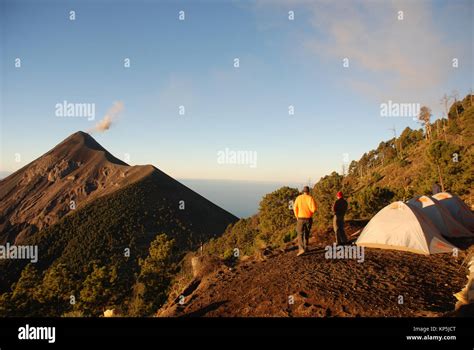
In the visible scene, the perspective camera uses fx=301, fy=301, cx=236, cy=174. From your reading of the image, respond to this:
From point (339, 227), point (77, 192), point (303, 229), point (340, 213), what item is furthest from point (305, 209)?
point (77, 192)

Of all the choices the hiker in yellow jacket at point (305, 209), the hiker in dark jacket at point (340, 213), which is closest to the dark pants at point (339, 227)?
the hiker in dark jacket at point (340, 213)

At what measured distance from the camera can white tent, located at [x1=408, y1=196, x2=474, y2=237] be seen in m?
12.9

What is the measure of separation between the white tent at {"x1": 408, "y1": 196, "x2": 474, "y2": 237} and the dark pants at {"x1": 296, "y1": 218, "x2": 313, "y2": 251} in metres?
5.90

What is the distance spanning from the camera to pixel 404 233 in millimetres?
11031

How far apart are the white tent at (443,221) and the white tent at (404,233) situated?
186 centimetres

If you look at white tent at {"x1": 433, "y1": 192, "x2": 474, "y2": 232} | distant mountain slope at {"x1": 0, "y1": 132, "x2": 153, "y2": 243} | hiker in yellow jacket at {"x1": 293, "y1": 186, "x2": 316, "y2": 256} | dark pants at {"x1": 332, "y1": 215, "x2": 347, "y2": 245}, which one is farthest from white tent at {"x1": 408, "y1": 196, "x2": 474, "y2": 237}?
distant mountain slope at {"x1": 0, "y1": 132, "x2": 153, "y2": 243}

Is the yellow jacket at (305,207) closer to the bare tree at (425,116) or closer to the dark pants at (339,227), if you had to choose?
the dark pants at (339,227)

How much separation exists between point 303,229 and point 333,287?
3256 mm

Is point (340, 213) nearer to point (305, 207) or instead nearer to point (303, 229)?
point (303, 229)

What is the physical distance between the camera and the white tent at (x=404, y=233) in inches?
423

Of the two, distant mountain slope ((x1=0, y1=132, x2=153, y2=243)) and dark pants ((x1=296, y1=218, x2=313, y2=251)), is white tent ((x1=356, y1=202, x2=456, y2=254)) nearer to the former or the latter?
dark pants ((x1=296, y1=218, x2=313, y2=251))

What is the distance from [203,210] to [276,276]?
125603 millimetres

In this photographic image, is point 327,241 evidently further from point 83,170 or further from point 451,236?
point 83,170

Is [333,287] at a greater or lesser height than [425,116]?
lesser
